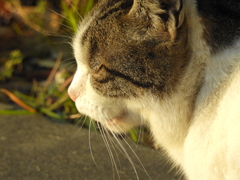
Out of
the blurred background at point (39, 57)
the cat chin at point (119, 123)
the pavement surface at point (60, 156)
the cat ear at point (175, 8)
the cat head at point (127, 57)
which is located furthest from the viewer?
the blurred background at point (39, 57)

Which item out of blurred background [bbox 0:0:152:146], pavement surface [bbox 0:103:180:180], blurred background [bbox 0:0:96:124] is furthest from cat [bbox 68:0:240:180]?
blurred background [bbox 0:0:96:124]

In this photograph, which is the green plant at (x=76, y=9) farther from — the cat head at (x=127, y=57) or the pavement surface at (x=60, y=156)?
the cat head at (x=127, y=57)

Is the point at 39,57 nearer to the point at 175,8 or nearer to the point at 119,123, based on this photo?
the point at 119,123

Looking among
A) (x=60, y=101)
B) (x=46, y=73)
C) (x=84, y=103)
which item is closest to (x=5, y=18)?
(x=46, y=73)

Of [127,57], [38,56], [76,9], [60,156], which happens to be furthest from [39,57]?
[127,57]

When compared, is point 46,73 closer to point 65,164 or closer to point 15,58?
point 15,58

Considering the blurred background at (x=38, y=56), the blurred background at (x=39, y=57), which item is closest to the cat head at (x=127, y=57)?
the blurred background at (x=39, y=57)

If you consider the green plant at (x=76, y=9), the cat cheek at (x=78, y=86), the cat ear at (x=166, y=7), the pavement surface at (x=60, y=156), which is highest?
the cat ear at (x=166, y=7)
